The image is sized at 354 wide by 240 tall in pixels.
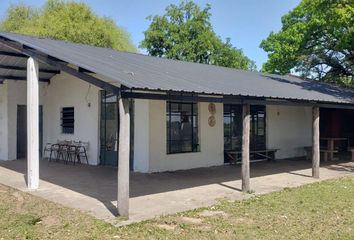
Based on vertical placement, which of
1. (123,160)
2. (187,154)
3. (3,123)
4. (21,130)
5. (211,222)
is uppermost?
(3,123)

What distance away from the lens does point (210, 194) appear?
8984 millimetres

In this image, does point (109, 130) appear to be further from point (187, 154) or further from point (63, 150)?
point (187, 154)

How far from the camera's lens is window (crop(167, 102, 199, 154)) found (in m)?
12.7

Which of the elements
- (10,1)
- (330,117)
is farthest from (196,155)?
(10,1)

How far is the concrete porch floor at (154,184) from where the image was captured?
307 inches

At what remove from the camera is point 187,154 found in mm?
13094

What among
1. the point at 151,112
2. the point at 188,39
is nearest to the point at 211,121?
the point at 151,112

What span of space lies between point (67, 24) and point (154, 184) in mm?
22653

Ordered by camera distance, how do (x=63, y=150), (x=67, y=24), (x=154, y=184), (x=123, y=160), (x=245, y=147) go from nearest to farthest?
(x=123, y=160) < (x=245, y=147) < (x=154, y=184) < (x=63, y=150) < (x=67, y=24)

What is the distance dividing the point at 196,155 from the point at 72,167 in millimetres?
3991

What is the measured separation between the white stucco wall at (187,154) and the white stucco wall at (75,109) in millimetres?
2536

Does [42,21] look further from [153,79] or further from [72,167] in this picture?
[153,79]

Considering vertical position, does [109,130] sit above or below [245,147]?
above

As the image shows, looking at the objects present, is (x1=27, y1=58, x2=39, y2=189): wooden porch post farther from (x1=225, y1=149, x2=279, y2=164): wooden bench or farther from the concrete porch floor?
(x1=225, y1=149, x2=279, y2=164): wooden bench
